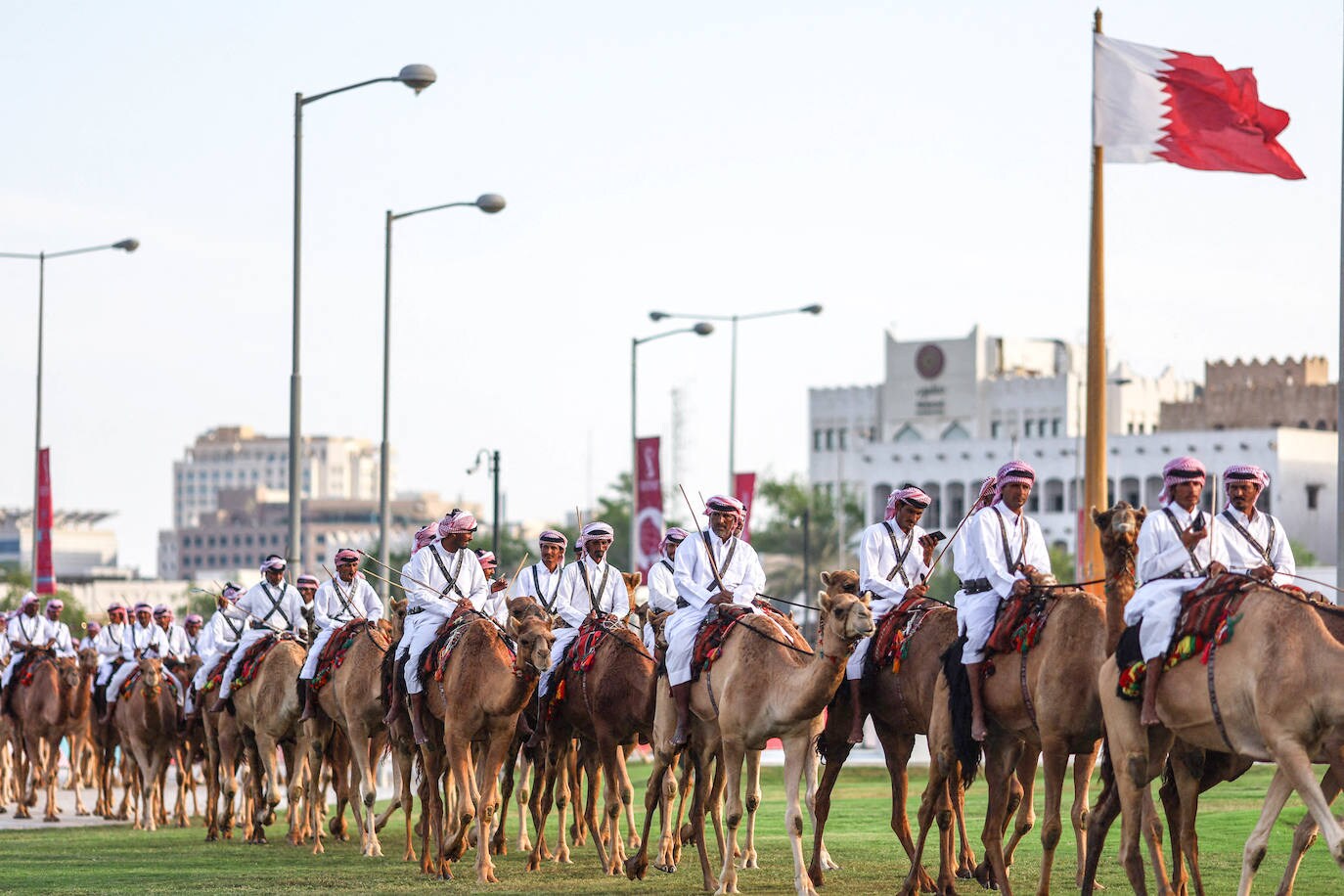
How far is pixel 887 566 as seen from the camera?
19.5m

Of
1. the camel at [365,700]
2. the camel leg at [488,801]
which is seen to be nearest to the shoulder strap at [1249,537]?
the camel leg at [488,801]

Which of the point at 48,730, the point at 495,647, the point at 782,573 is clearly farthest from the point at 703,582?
the point at 782,573

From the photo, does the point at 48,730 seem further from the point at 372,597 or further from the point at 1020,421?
the point at 1020,421

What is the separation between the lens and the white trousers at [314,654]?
77.5 ft

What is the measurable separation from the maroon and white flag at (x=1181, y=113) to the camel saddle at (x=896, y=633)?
832cm

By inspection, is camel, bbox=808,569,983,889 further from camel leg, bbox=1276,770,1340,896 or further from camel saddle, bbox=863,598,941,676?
camel leg, bbox=1276,770,1340,896

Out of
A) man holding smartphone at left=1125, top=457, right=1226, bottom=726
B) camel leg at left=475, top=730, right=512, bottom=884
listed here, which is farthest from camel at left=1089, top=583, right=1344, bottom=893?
camel leg at left=475, top=730, right=512, bottom=884

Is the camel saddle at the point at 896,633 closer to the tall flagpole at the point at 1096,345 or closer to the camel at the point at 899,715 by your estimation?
the camel at the point at 899,715

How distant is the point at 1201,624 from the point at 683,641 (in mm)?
5572

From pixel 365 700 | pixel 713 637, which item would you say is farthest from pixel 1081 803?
pixel 365 700

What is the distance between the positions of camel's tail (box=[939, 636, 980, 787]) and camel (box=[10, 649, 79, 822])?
1772cm

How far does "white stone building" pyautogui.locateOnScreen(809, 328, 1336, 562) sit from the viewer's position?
368 feet

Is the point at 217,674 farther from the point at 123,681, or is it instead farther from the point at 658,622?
the point at 658,622

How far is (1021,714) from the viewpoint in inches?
647
